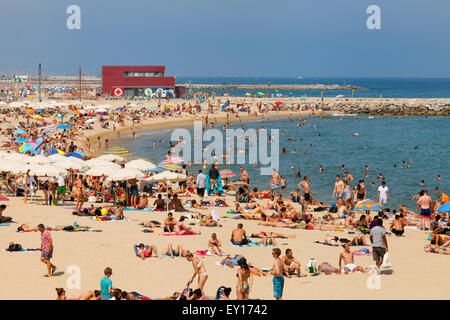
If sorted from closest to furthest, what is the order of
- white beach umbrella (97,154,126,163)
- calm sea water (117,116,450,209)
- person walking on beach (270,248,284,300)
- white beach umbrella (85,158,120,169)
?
1. person walking on beach (270,248,284,300)
2. white beach umbrella (85,158,120,169)
3. white beach umbrella (97,154,126,163)
4. calm sea water (117,116,450,209)

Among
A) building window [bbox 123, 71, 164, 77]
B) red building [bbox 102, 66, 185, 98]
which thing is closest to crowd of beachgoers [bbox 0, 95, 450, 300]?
red building [bbox 102, 66, 185, 98]

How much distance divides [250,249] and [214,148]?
29617 millimetres

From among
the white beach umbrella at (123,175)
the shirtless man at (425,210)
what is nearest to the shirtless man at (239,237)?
the white beach umbrella at (123,175)

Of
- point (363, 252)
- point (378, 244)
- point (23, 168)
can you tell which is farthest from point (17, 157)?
point (378, 244)

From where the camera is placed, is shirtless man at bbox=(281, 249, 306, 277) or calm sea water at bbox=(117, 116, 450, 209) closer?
shirtless man at bbox=(281, 249, 306, 277)

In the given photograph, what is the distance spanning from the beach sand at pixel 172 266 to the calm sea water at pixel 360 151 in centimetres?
1086

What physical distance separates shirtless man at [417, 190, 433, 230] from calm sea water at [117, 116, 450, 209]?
20.3ft

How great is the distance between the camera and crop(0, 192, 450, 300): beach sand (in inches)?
Answer: 434

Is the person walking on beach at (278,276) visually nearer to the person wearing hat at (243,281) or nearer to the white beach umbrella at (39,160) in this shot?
the person wearing hat at (243,281)

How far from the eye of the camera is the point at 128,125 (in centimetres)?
5556

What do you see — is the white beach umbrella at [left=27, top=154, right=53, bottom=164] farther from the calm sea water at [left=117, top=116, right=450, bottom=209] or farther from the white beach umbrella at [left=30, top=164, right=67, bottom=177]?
the calm sea water at [left=117, top=116, right=450, bottom=209]

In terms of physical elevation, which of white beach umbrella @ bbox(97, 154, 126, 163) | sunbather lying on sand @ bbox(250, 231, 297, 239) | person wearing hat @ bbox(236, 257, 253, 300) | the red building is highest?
the red building
